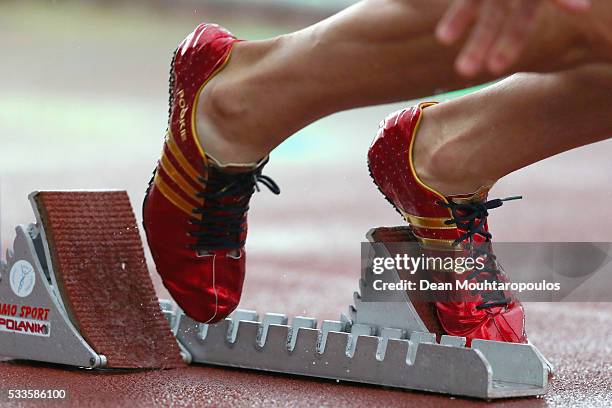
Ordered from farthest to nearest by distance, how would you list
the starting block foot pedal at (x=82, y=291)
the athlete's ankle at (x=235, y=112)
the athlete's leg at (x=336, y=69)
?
the starting block foot pedal at (x=82, y=291) < the athlete's ankle at (x=235, y=112) < the athlete's leg at (x=336, y=69)

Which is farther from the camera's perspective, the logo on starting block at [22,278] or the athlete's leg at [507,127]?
the logo on starting block at [22,278]

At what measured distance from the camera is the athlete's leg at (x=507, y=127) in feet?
4.61

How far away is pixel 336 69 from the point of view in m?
1.19

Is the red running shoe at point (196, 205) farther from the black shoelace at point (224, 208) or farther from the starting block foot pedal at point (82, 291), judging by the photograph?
the starting block foot pedal at point (82, 291)

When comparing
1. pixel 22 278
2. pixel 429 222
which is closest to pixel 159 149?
pixel 22 278

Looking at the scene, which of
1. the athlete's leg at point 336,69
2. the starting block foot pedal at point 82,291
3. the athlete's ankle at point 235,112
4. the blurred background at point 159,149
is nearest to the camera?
the athlete's leg at point 336,69

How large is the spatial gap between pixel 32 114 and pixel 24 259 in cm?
543

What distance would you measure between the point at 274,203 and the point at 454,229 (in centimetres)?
300

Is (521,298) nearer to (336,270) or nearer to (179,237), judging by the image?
(179,237)

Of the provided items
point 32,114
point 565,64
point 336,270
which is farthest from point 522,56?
point 32,114

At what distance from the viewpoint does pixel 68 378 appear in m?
1.42

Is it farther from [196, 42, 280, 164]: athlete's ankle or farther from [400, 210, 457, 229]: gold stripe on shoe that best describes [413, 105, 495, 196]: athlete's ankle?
[196, 42, 280, 164]: athlete's ankle

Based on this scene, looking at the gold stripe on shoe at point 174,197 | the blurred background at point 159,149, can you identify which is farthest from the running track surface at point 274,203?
the gold stripe on shoe at point 174,197

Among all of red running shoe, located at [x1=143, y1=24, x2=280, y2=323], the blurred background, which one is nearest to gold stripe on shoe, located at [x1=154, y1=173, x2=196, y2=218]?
red running shoe, located at [x1=143, y1=24, x2=280, y2=323]
